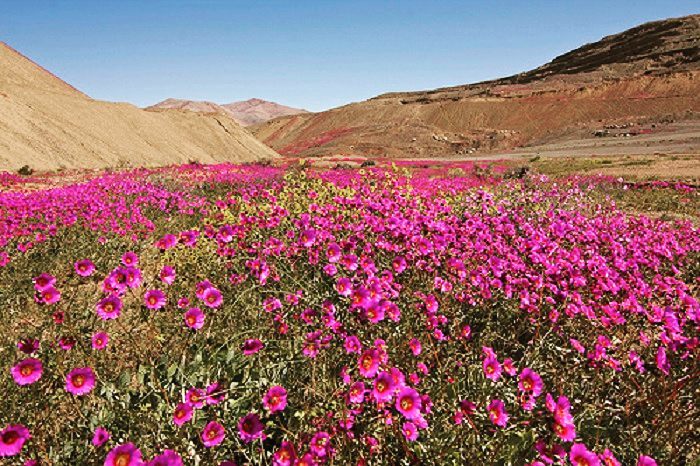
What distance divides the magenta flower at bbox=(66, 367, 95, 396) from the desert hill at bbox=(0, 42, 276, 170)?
2597 centimetres

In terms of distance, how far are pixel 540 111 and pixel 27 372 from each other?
78320mm

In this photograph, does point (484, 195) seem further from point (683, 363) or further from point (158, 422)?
point (158, 422)

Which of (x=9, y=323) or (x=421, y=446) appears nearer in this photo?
(x=421, y=446)

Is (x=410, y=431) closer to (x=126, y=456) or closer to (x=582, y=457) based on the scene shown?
(x=582, y=457)

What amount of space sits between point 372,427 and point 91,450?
4.87 feet

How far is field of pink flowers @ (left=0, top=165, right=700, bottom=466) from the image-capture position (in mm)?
1997

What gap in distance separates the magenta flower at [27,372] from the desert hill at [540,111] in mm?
58167

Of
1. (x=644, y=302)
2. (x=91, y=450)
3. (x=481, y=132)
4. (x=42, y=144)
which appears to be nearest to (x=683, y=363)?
(x=644, y=302)

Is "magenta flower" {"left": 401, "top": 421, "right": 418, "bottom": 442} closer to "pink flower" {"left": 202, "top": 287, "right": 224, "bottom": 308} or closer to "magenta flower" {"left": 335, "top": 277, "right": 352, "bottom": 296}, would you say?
"magenta flower" {"left": 335, "top": 277, "right": 352, "bottom": 296}

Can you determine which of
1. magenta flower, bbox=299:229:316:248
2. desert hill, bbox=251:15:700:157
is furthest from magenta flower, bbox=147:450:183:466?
desert hill, bbox=251:15:700:157

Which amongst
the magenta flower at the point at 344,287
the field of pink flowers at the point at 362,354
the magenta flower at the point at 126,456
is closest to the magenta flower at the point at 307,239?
the field of pink flowers at the point at 362,354

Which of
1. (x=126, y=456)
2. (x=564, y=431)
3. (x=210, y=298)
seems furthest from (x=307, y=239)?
(x=564, y=431)

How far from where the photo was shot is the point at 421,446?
204 cm

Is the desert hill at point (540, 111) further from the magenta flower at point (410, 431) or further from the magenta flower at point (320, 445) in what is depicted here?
the magenta flower at point (320, 445)
